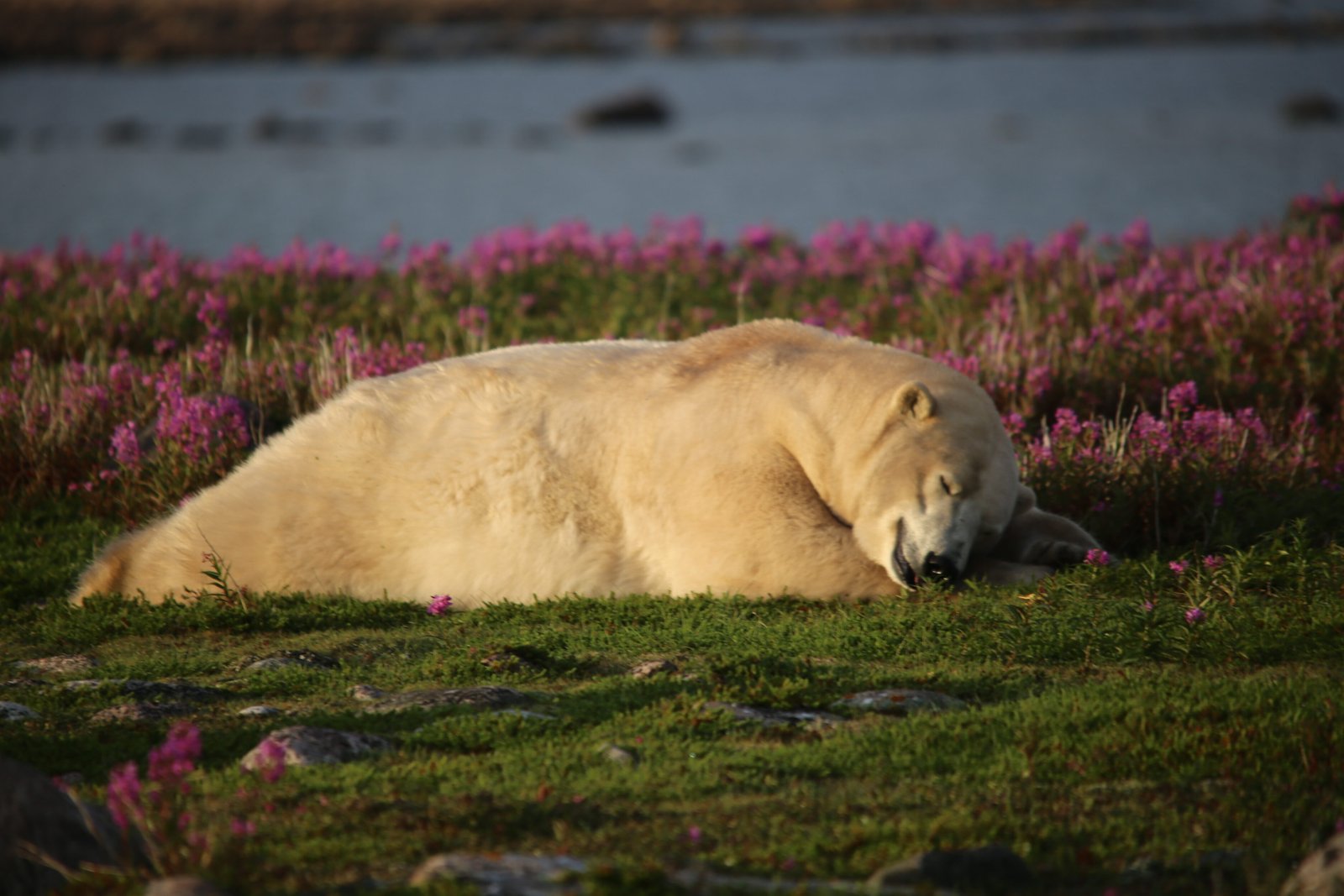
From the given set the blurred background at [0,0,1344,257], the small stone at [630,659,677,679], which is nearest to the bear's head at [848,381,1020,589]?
the small stone at [630,659,677,679]

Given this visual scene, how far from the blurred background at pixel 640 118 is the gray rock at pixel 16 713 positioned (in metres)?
10.5

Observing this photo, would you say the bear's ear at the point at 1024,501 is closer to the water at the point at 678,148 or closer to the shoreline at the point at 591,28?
the water at the point at 678,148

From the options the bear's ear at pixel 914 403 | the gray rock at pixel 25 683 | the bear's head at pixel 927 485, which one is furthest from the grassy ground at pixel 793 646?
the bear's ear at pixel 914 403

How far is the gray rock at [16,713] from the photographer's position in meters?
6.15

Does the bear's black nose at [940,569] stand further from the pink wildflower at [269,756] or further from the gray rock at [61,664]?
the gray rock at [61,664]

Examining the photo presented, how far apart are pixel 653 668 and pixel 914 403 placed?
1750 millimetres

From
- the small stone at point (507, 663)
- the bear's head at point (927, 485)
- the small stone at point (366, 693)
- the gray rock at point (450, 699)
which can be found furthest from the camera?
the bear's head at point (927, 485)

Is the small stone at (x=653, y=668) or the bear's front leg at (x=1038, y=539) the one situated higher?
the bear's front leg at (x=1038, y=539)

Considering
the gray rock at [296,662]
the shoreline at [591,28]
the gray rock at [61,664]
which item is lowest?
the shoreline at [591,28]

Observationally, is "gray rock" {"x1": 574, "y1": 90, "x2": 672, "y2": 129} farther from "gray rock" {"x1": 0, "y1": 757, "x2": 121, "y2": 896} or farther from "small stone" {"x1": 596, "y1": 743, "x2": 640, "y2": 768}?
"gray rock" {"x1": 0, "y1": 757, "x2": 121, "y2": 896}

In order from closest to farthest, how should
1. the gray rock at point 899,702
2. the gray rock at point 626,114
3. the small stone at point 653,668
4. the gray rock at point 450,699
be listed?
the gray rock at point 899,702 → the gray rock at point 450,699 → the small stone at point 653,668 → the gray rock at point 626,114

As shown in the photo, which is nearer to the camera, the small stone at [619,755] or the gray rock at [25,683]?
the small stone at [619,755]

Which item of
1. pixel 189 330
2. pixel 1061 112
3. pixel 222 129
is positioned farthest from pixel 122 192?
pixel 1061 112

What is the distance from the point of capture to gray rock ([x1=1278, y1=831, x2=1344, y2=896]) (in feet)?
12.9
